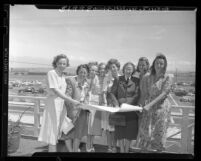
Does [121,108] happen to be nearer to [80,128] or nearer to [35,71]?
[80,128]

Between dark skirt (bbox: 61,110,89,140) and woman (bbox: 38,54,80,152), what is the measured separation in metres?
→ 0.13

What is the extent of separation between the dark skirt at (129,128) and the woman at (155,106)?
0.25 feet

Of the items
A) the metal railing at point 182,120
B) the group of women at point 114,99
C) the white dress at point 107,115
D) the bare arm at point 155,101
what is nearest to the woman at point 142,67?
the group of women at point 114,99

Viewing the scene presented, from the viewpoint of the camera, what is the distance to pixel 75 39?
10.3 ft

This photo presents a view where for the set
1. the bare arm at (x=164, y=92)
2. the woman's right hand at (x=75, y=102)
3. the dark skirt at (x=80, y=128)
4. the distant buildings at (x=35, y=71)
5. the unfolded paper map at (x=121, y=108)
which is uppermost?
the distant buildings at (x=35, y=71)

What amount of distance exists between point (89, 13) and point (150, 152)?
6.45 ft

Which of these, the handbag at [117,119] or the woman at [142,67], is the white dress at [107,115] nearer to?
the handbag at [117,119]

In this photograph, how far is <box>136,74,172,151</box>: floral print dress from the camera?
3084mm

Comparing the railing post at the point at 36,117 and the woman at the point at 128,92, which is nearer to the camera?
the woman at the point at 128,92

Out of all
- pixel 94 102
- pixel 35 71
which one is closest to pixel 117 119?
pixel 94 102

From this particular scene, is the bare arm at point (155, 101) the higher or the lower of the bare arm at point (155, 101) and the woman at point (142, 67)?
the lower

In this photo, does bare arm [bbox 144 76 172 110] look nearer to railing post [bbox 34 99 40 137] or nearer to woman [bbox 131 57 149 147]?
woman [bbox 131 57 149 147]

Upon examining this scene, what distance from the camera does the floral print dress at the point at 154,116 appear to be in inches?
121

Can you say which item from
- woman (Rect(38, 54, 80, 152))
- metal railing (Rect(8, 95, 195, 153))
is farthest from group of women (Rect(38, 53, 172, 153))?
metal railing (Rect(8, 95, 195, 153))
